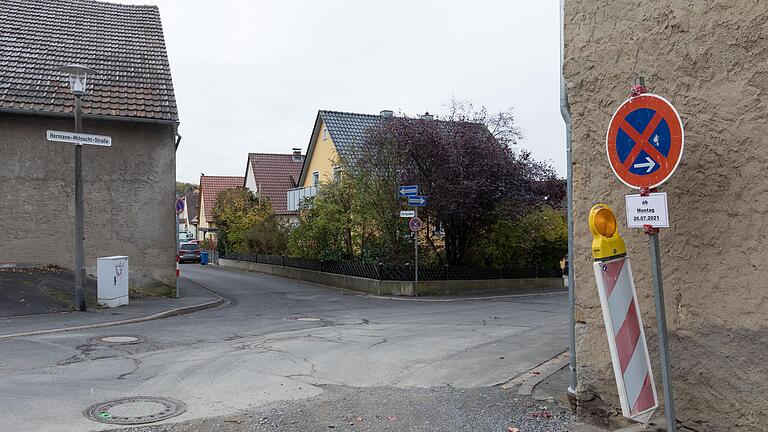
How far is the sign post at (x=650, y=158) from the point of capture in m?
3.89

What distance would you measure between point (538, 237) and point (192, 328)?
52.1ft

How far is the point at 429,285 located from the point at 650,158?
1677 cm

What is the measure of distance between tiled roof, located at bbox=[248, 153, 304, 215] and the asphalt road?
3222cm

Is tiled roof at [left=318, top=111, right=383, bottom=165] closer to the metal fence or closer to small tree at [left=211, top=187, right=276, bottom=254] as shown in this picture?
small tree at [left=211, top=187, right=276, bottom=254]

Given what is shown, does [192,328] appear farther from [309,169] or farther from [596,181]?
[309,169]

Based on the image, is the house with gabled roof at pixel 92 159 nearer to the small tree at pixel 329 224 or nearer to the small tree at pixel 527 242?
the small tree at pixel 329 224

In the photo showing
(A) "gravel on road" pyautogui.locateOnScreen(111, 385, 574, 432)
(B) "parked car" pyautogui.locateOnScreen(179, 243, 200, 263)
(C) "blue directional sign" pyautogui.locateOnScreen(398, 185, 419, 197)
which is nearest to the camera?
(A) "gravel on road" pyautogui.locateOnScreen(111, 385, 574, 432)

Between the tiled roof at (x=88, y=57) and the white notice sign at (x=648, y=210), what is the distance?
49.4ft

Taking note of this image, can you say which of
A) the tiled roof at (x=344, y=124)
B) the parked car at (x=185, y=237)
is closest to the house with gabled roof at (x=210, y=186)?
the parked car at (x=185, y=237)

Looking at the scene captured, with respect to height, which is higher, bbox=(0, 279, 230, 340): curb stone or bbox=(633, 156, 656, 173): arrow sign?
bbox=(633, 156, 656, 173): arrow sign

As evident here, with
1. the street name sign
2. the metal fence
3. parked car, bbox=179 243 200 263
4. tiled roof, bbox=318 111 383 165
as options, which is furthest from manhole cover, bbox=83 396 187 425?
parked car, bbox=179 243 200 263

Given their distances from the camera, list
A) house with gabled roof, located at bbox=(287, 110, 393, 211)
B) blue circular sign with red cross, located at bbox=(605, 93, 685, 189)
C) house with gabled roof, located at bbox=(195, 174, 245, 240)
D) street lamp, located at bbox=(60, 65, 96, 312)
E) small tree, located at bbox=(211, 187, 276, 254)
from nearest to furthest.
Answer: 1. blue circular sign with red cross, located at bbox=(605, 93, 685, 189)
2. street lamp, located at bbox=(60, 65, 96, 312)
3. house with gabled roof, located at bbox=(287, 110, 393, 211)
4. small tree, located at bbox=(211, 187, 276, 254)
5. house with gabled roof, located at bbox=(195, 174, 245, 240)

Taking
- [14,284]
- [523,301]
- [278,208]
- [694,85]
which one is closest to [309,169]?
[278,208]

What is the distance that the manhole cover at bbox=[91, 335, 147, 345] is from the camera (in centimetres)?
977
